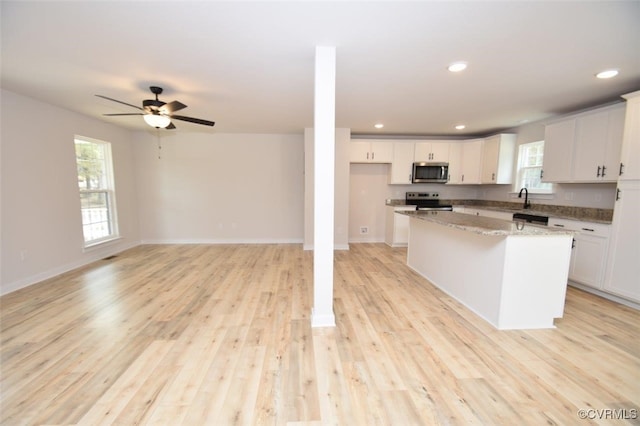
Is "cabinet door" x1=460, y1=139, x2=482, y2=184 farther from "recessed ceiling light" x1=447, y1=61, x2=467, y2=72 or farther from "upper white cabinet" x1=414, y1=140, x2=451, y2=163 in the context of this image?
"recessed ceiling light" x1=447, y1=61, x2=467, y2=72

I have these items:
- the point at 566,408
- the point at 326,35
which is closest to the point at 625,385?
the point at 566,408

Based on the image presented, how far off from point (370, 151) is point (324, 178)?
3.58 meters

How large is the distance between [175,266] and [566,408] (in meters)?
4.74

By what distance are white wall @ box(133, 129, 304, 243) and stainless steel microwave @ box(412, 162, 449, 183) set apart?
266 cm

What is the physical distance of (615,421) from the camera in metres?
1.42

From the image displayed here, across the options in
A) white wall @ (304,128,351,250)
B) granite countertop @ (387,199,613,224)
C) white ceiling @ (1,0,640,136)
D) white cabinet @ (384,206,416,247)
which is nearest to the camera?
white ceiling @ (1,0,640,136)

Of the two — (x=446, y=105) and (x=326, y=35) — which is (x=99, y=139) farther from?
(x=446, y=105)

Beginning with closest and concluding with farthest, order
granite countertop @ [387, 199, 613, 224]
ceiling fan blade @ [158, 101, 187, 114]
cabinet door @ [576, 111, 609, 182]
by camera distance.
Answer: ceiling fan blade @ [158, 101, 187, 114] < cabinet door @ [576, 111, 609, 182] < granite countertop @ [387, 199, 613, 224]

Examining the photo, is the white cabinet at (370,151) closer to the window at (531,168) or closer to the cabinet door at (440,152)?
the cabinet door at (440,152)

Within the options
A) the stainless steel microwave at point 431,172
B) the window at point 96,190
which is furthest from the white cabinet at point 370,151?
the window at point 96,190

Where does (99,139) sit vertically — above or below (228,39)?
below

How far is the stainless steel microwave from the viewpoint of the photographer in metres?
5.46

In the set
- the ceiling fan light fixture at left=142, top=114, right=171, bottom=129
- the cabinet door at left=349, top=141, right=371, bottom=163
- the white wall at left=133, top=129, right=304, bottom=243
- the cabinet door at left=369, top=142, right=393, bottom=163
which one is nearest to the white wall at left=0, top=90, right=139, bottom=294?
the white wall at left=133, top=129, right=304, bottom=243

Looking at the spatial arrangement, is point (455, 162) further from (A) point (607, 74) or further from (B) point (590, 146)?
(A) point (607, 74)
